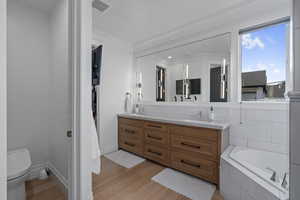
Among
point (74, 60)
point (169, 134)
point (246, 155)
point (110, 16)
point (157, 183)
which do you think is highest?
point (110, 16)

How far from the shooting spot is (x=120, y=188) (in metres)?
1.72

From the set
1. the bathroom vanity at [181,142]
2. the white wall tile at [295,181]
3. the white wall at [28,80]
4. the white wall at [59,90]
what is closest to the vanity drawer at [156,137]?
the bathroom vanity at [181,142]

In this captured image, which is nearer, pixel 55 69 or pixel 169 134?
pixel 55 69

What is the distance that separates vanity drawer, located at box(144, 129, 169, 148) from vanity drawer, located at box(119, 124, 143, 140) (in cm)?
14

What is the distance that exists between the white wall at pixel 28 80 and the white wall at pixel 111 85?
85 cm

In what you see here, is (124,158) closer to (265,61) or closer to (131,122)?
(131,122)

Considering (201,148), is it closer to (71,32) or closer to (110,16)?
(71,32)

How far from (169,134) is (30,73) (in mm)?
2170

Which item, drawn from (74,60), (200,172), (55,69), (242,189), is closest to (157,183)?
(200,172)

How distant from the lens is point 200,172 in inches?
72.2

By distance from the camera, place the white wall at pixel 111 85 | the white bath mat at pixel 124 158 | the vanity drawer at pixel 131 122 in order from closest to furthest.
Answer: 1. the white bath mat at pixel 124 158
2. the vanity drawer at pixel 131 122
3. the white wall at pixel 111 85

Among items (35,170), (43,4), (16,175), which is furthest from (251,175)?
(43,4)

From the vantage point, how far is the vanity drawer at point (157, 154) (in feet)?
7.18

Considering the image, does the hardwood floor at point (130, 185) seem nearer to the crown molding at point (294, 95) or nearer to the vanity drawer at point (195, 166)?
the vanity drawer at point (195, 166)
